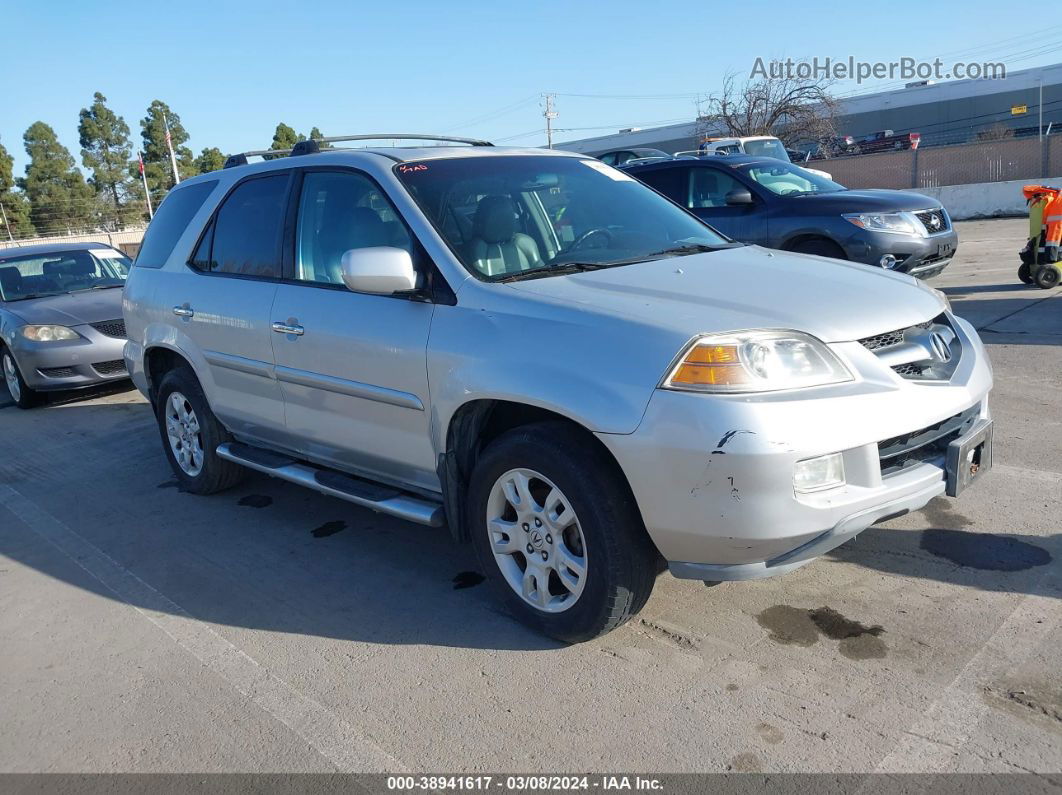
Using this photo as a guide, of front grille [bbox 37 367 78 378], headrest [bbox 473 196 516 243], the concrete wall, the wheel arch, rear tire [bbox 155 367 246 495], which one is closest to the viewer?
the wheel arch

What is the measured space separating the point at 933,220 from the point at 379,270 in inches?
308

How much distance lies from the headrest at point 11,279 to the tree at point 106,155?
52.1 meters

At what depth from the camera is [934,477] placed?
312 cm

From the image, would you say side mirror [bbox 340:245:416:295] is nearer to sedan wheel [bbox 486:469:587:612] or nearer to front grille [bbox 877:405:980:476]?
sedan wheel [bbox 486:469:587:612]

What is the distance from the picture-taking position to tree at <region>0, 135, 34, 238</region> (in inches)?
1918

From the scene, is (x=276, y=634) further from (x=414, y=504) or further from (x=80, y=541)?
(x=80, y=541)

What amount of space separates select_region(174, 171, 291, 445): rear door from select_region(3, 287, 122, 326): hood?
4195mm

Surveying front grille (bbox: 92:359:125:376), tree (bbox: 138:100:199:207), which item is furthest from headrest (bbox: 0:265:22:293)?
tree (bbox: 138:100:199:207)

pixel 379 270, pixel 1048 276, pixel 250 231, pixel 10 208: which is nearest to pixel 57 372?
pixel 250 231

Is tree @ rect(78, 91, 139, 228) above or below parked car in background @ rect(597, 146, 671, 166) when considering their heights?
above

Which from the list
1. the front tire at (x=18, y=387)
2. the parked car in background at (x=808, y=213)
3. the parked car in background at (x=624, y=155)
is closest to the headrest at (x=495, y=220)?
the parked car in background at (x=808, y=213)

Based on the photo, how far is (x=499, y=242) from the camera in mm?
3855

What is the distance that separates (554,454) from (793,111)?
42.5m

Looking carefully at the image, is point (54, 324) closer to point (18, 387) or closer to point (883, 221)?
point (18, 387)
